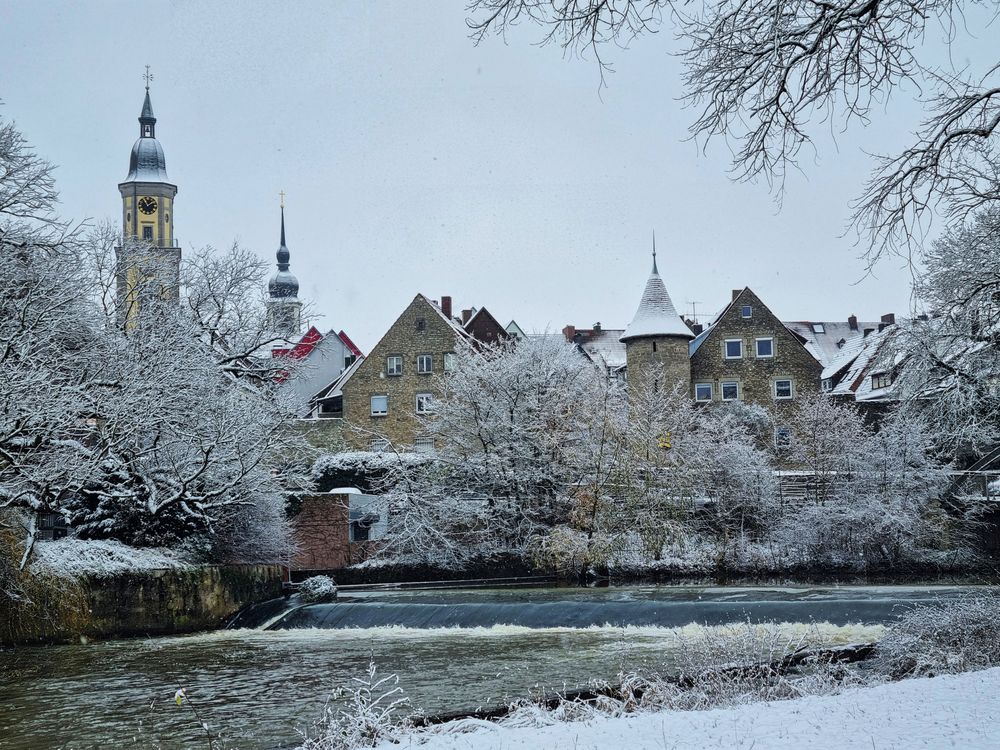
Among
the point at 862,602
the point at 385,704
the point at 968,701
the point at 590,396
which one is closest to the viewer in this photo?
the point at 968,701

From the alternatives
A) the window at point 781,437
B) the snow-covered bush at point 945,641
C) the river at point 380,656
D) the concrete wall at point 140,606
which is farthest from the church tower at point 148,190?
the snow-covered bush at point 945,641

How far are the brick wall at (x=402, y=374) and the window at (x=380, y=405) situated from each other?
0.17m

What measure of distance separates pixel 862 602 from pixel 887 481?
13.6 meters

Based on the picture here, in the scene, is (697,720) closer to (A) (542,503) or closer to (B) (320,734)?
(B) (320,734)

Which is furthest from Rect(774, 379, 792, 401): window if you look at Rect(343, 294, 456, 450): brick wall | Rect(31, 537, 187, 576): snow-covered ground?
Rect(31, 537, 187, 576): snow-covered ground

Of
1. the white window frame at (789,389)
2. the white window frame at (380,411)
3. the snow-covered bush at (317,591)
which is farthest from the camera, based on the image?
the white window frame at (789,389)

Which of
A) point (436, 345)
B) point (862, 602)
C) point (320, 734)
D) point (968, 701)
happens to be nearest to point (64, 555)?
point (320, 734)

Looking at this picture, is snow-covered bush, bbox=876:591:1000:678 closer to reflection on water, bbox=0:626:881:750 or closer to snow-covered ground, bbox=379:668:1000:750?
snow-covered ground, bbox=379:668:1000:750

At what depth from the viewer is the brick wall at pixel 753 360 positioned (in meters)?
49.5

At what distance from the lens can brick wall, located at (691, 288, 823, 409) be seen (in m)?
49.5

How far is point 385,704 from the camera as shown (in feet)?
40.4

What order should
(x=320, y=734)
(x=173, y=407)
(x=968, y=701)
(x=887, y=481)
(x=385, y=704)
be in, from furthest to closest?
(x=887, y=481) < (x=173, y=407) < (x=385, y=704) < (x=320, y=734) < (x=968, y=701)

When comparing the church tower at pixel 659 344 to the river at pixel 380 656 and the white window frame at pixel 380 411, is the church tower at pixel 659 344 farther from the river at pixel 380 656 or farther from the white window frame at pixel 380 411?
the river at pixel 380 656

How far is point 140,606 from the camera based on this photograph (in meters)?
20.3
